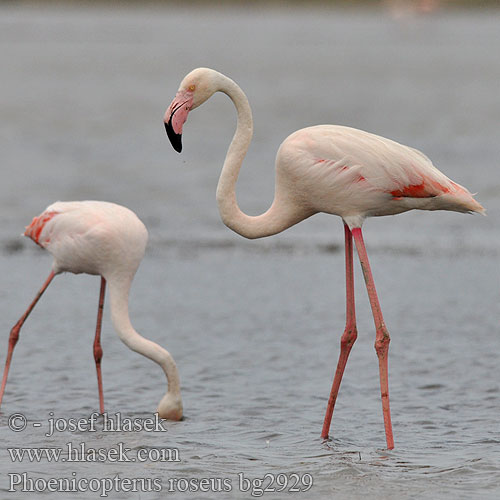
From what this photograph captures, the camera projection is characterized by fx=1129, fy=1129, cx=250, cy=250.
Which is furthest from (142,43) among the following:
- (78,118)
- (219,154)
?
(219,154)

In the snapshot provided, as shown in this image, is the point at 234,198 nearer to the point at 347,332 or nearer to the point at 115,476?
the point at 347,332

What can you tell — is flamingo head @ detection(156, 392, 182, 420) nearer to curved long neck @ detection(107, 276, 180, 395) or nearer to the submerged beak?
curved long neck @ detection(107, 276, 180, 395)

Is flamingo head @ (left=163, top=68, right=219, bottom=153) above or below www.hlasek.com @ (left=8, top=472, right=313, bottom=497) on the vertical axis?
above

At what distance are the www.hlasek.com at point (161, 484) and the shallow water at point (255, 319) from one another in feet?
0.09

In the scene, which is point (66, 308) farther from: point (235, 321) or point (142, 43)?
point (142, 43)

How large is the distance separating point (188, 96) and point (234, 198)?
0.66 meters

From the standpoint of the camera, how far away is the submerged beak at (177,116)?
252 inches

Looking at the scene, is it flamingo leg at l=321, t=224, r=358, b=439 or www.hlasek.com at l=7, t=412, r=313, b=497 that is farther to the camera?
flamingo leg at l=321, t=224, r=358, b=439

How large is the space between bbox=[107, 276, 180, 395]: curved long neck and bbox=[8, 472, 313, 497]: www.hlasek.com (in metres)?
1.30

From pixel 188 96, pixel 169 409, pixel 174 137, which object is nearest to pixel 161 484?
pixel 169 409

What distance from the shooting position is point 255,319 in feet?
33.7

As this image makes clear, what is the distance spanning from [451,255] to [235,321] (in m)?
4.02

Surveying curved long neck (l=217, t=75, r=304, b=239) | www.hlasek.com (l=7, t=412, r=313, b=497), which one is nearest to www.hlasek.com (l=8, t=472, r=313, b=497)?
www.hlasek.com (l=7, t=412, r=313, b=497)

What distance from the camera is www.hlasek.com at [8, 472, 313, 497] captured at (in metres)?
5.83
